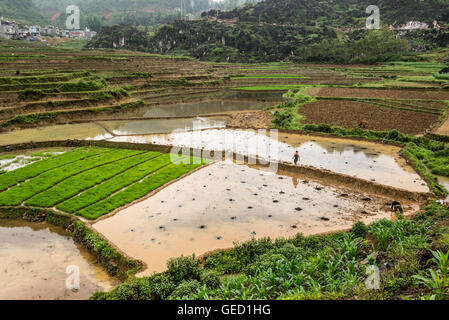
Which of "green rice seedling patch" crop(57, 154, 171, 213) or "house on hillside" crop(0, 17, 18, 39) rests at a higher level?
"house on hillside" crop(0, 17, 18, 39)

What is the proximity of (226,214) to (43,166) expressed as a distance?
1441 cm

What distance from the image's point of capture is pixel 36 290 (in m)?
10.3

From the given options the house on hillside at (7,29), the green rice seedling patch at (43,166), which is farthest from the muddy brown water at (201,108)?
the house on hillside at (7,29)

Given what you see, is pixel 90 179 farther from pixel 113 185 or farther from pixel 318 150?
pixel 318 150

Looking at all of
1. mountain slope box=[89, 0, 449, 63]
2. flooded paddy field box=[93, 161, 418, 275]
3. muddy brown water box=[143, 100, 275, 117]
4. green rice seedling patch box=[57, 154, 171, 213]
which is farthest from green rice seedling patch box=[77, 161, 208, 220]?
mountain slope box=[89, 0, 449, 63]

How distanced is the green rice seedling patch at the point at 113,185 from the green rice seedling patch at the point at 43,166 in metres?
5.03

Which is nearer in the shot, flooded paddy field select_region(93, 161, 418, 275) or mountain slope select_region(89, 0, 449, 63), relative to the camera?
flooded paddy field select_region(93, 161, 418, 275)

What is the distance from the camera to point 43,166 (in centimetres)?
2125

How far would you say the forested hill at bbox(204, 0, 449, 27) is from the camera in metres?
125

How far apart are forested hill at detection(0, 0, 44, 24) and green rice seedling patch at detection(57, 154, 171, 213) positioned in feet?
579

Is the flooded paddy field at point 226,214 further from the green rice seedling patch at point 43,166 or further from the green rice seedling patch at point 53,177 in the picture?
the green rice seedling patch at point 43,166

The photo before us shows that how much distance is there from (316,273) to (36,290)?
938cm

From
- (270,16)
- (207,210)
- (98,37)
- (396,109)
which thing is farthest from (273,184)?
(270,16)

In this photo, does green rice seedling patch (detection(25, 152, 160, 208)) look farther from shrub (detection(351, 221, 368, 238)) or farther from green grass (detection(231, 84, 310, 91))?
green grass (detection(231, 84, 310, 91))
